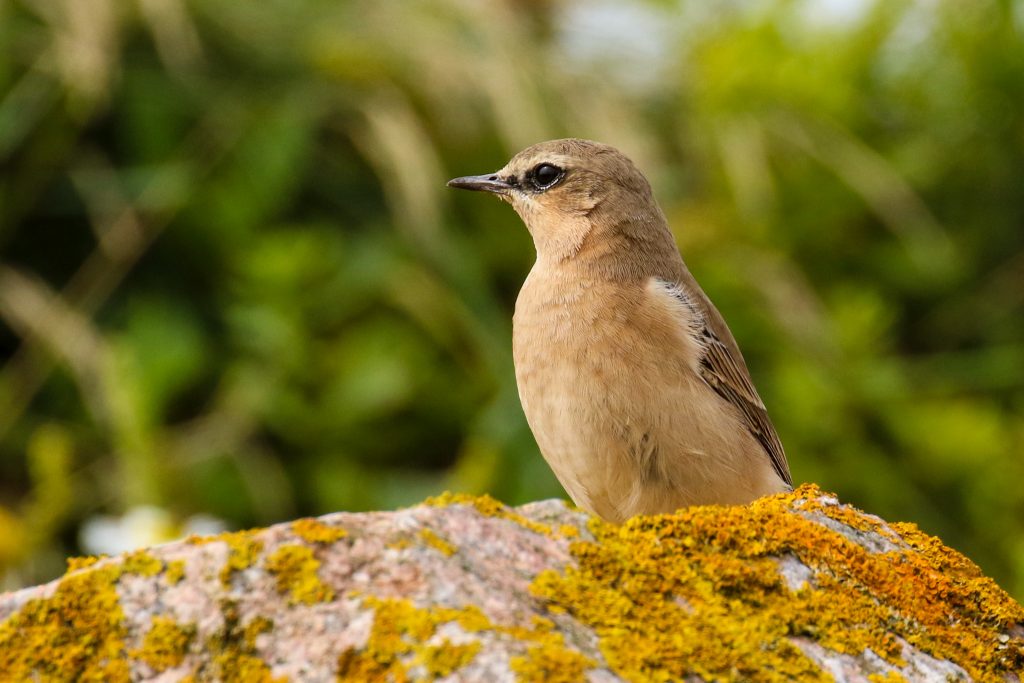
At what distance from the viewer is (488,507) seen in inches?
104

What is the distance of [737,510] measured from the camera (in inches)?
114

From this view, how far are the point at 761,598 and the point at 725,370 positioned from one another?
2.13 meters

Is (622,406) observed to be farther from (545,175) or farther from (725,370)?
(545,175)

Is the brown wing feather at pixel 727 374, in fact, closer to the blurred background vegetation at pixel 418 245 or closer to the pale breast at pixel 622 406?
the pale breast at pixel 622 406

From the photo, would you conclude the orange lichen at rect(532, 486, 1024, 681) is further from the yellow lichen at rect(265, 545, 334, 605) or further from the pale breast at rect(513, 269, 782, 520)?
the pale breast at rect(513, 269, 782, 520)

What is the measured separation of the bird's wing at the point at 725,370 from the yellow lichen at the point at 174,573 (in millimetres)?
2479

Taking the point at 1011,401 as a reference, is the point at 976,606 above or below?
below

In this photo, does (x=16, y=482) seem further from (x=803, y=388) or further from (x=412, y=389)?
(x=803, y=388)

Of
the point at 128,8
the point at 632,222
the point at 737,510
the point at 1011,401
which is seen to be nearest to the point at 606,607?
the point at 737,510

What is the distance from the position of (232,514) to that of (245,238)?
176 centimetres

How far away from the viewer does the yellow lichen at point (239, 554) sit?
7.63 feet

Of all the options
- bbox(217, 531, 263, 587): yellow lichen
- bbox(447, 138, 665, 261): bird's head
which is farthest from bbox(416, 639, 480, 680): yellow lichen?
bbox(447, 138, 665, 261): bird's head

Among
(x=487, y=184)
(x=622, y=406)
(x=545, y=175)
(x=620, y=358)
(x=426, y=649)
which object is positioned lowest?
(x=426, y=649)

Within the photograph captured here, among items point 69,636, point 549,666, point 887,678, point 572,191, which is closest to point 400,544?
point 549,666
